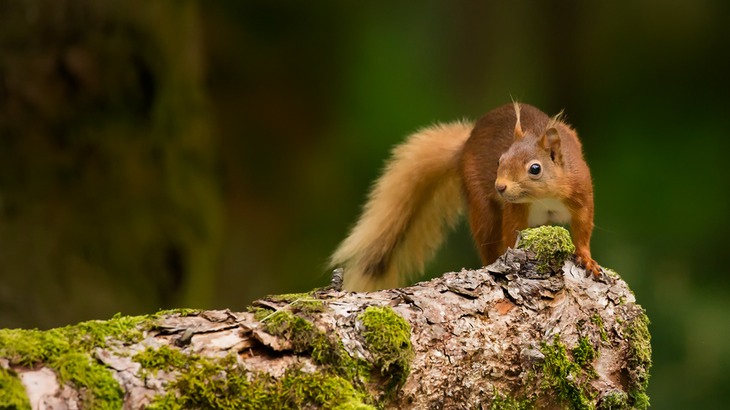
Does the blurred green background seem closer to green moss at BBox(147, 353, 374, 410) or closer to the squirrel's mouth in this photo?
the squirrel's mouth

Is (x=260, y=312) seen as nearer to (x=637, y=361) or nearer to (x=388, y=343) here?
(x=388, y=343)

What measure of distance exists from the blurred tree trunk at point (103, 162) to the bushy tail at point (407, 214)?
1642 millimetres

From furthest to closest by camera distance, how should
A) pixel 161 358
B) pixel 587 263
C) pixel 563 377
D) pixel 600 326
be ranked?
pixel 587 263, pixel 600 326, pixel 563 377, pixel 161 358

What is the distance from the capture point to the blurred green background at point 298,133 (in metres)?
4.09

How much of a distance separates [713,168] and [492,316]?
2.73 m

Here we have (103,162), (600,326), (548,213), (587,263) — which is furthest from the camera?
(103,162)

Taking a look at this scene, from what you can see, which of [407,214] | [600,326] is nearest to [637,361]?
[600,326]

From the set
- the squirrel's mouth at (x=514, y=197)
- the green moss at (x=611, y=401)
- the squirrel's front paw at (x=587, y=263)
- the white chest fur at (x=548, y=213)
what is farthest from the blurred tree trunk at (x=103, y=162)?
the green moss at (x=611, y=401)

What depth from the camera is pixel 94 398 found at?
49.3 inches

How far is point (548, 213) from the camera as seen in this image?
2.85 meters

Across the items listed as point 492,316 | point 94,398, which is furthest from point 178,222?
point 94,398

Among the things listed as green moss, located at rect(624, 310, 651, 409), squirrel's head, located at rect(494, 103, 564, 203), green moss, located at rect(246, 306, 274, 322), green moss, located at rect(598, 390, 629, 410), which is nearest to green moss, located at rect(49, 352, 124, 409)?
green moss, located at rect(246, 306, 274, 322)

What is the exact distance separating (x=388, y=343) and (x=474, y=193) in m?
1.54

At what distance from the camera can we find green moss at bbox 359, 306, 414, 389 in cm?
154
